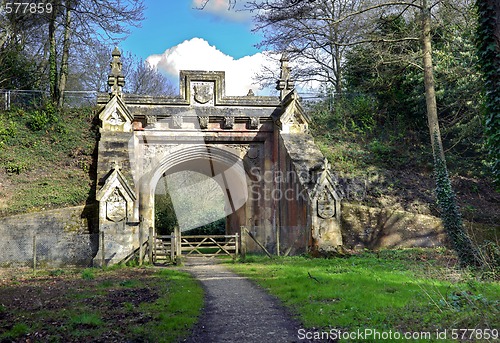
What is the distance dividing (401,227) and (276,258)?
4715mm

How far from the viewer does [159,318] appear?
706 centimetres

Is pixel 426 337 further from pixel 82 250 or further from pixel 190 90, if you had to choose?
pixel 190 90

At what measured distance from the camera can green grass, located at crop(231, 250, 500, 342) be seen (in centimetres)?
614

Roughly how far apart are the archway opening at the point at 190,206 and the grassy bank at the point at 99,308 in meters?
18.9

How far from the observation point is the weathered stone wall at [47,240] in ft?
47.1

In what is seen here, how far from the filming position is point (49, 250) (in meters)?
14.4

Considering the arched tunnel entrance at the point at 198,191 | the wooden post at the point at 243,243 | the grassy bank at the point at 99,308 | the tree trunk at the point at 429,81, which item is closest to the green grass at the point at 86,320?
the grassy bank at the point at 99,308

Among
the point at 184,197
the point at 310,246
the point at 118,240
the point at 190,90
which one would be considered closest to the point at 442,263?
the point at 310,246

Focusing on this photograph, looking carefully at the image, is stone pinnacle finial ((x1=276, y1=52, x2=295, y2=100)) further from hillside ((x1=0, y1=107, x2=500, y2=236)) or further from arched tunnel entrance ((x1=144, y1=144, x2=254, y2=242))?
hillside ((x1=0, y1=107, x2=500, y2=236))

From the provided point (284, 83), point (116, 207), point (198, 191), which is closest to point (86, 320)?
point (116, 207)

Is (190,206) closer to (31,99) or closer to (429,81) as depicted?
(31,99)

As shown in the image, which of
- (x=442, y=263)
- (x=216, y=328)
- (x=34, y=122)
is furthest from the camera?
(x=34, y=122)

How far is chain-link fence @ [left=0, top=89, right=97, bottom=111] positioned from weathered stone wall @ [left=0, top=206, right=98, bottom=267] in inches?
352

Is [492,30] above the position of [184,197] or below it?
above
